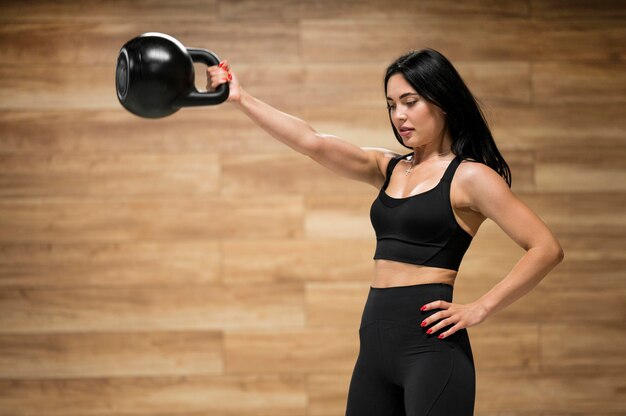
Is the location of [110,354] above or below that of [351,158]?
below

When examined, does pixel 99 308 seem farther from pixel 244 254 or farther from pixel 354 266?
pixel 354 266

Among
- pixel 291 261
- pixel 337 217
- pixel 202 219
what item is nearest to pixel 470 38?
pixel 337 217

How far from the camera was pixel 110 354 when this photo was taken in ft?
10.7

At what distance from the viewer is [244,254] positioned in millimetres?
3248

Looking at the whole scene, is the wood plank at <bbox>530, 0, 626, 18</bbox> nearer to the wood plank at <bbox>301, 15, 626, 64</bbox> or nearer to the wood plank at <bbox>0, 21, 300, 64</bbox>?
the wood plank at <bbox>301, 15, 626, 64</bbox>

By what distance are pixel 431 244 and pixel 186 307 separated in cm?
166

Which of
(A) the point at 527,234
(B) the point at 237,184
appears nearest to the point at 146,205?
(B) the point at 237,184

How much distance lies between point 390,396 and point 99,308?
5.74ft

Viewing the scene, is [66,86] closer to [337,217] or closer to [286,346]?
[337,217]

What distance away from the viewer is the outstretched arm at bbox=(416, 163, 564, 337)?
5.82 feet

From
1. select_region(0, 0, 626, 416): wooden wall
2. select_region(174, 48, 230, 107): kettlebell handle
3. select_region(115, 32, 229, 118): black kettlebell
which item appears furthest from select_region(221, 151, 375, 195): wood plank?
select_region(115, 32, 229, 118): black kettlebell

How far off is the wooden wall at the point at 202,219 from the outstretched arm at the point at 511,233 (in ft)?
4.78

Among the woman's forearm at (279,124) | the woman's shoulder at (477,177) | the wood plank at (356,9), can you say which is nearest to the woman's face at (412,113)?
the woman's shoulder at (477,177)

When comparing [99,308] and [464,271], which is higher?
[464,271]
